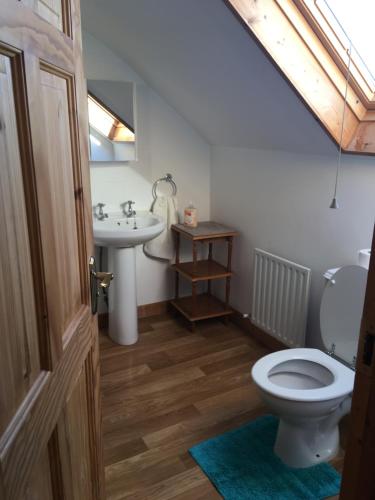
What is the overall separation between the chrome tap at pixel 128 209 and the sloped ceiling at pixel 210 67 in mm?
761

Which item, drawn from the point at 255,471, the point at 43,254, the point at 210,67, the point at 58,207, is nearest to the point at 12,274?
the point at 43,254

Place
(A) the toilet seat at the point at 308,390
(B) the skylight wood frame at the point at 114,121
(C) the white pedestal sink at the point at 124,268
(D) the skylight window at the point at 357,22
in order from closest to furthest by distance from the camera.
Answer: (A) the toilet seat at the point at 308,390 < (D) the skylight window at the point at 357,22 < (C) the white pedestal sink at the point at 124,268 < (B) the skylight wood frame at the point at 114,121

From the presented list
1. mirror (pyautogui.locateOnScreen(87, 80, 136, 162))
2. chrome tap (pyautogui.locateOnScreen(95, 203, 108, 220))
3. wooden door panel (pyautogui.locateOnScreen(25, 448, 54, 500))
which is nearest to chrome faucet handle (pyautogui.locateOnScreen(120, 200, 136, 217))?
chrome tap (pyautogui.locateOnScreen(95, 203, 108, 220))

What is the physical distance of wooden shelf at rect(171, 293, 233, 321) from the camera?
292 centimetres

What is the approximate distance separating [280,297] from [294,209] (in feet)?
1.74

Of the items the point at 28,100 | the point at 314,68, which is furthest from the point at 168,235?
the point at 28,100

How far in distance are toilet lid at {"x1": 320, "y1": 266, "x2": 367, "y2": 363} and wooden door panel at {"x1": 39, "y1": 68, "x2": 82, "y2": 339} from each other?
1.28 m

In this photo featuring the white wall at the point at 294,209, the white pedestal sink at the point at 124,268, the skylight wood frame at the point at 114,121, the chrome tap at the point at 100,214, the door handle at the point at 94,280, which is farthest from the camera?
the chrome tap at the point at 100,214

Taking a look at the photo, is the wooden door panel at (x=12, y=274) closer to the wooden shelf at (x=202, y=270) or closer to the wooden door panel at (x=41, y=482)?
the wooden door panel at (x=41, y=482)

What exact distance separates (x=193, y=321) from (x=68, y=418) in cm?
206

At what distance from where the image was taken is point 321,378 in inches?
72.9

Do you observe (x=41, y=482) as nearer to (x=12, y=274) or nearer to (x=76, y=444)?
(x=76, y=444)

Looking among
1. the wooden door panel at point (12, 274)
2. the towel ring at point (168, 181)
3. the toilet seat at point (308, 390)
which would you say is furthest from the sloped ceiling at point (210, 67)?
the wooden door panel at point (12, 274)

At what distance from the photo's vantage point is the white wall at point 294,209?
196 cm
